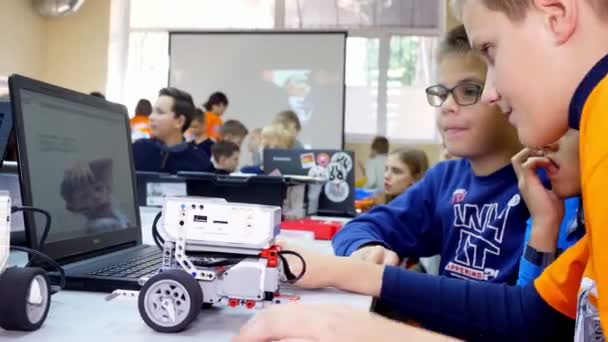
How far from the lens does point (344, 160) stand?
7.59 feet

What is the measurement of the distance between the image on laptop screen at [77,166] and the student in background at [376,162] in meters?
4.55

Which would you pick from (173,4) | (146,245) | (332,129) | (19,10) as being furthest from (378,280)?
(173,4)

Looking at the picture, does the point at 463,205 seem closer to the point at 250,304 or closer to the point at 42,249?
the point at 250,304

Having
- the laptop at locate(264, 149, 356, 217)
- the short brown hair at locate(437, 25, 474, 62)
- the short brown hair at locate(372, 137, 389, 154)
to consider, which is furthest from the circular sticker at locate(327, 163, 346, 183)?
the short brown hair at locate(372, 137, 389, 154)

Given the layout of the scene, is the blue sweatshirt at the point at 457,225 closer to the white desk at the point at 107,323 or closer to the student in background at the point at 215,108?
the white desk at the point at 107,323

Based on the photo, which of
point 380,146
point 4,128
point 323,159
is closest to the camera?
point 4,128

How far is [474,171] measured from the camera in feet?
4.51

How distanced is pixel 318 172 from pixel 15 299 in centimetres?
174

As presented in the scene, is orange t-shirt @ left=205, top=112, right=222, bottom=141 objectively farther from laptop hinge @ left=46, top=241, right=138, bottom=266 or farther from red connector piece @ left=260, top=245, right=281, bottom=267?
red connector piece @ left=260, top=245, right=281, bottom=267

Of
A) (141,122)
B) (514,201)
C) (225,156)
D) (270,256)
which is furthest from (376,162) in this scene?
(270,256)

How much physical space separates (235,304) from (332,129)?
214 inches

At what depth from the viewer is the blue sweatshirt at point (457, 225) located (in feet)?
4.08

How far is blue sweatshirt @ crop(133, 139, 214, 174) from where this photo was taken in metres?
2.60

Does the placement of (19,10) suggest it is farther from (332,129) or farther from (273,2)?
(332,129)
